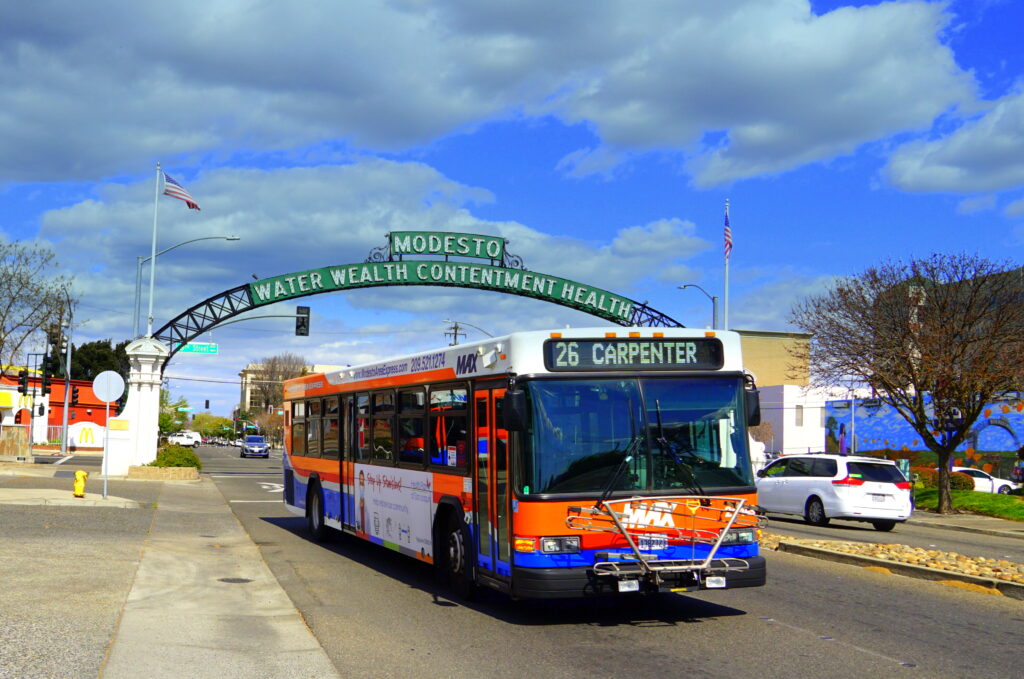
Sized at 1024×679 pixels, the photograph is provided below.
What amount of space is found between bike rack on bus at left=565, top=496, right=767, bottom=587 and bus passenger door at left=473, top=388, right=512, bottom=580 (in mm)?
784

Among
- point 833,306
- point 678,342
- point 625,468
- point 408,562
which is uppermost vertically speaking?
point 833,306

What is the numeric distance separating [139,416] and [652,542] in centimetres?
3035

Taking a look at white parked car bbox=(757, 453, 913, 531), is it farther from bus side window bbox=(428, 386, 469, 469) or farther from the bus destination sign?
the bus destination sign

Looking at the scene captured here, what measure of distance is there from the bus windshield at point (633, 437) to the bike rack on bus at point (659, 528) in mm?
151

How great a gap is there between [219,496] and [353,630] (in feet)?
67.9

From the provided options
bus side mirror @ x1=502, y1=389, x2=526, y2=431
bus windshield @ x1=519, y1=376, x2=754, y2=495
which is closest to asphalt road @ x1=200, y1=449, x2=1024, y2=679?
bus windshield @ x1=519, y1=376, x2=754, y2=495

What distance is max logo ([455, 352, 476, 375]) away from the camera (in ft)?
34.6

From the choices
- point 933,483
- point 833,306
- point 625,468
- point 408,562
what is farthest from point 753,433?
point 625,468

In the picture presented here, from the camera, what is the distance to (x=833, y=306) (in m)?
32.0

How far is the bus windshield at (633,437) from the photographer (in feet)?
30.1

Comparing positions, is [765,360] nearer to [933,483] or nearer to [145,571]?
[933,483]

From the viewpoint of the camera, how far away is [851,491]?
863 inches

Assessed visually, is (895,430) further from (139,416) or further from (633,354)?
(633,354)

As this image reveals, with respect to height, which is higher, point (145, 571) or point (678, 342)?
point (678, 342)
